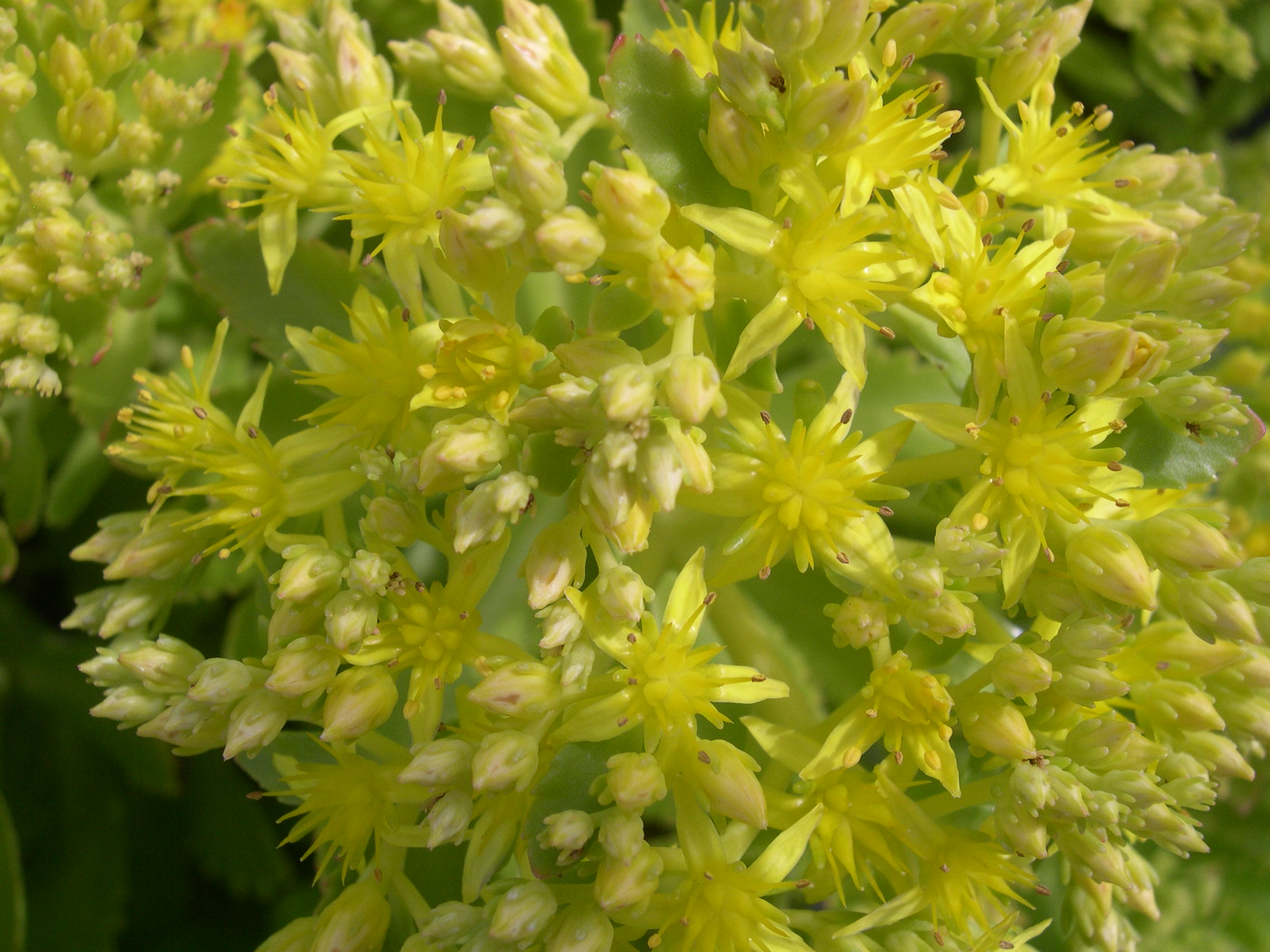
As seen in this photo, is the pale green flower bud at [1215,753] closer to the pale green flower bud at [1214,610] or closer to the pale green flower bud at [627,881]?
the pale green flower bud at [1214,610]

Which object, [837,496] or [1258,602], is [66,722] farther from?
[1258,602]

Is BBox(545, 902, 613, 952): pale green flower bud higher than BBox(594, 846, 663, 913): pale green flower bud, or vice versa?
BBox(594, 846, 663, 913): pale green flower bud

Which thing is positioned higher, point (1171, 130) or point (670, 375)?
point (670, 375)

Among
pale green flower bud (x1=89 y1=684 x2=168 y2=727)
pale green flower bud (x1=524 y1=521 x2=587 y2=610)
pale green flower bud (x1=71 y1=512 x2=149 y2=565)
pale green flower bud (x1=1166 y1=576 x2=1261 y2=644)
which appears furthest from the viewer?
pale green flower bud (x1=71 y1=512 x2=149 y2=565)

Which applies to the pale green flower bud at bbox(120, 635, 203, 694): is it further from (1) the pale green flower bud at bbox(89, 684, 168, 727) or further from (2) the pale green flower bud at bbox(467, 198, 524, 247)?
(2) the pale green flower bud at bbox(467, 198, 524, 247)

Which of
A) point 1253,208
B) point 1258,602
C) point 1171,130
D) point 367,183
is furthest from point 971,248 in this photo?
point 1171,130

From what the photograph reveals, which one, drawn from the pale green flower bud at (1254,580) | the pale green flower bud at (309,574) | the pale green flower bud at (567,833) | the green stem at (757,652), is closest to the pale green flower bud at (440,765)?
the pale green flower bud at (567,833)

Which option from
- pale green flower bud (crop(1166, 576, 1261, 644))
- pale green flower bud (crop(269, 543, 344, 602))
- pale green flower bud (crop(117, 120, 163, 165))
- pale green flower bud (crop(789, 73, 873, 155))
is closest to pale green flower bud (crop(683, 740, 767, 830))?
pale green flower bud (crop(269, 543, 344, 602))
